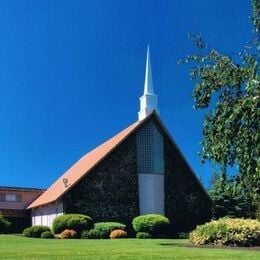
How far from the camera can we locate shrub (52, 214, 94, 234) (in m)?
36.2

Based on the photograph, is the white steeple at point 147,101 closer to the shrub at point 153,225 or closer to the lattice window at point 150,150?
the lattice window at point 150,150

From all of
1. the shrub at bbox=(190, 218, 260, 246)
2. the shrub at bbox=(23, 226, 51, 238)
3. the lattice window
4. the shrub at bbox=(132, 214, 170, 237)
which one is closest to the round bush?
the shrub at bbox=(132, 214, 170, 237)

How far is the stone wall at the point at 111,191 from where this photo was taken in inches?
1565

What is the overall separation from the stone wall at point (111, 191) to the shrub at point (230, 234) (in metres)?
15.0

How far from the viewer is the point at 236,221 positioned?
85.5 ft

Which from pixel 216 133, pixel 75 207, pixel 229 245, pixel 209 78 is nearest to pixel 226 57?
pixel 209 78

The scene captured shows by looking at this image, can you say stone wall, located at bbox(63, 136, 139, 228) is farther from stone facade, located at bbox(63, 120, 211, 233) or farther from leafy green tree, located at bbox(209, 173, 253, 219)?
leafy green tree, located at bbox(209, 173, 253, 219)

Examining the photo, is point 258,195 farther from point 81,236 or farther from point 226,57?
point 81,236

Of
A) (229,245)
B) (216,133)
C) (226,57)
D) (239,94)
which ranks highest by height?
(226,57)

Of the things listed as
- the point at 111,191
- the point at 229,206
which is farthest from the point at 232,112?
the point at 229,206

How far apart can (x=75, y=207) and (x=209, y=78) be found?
95.5 feet

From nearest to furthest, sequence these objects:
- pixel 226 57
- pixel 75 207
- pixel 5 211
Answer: pixel 226 57 → pixel 75 207 → pixel 5 211

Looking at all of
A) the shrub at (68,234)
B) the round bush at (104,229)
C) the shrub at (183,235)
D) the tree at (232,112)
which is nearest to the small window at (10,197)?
the round bush at (104,229)

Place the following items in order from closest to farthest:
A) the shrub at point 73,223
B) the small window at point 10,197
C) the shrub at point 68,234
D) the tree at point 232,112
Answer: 1. the tree at point 232,112
2. the shrub at point 68,234
3. the shrub at point 73,223
4. the small window at point 10,197
